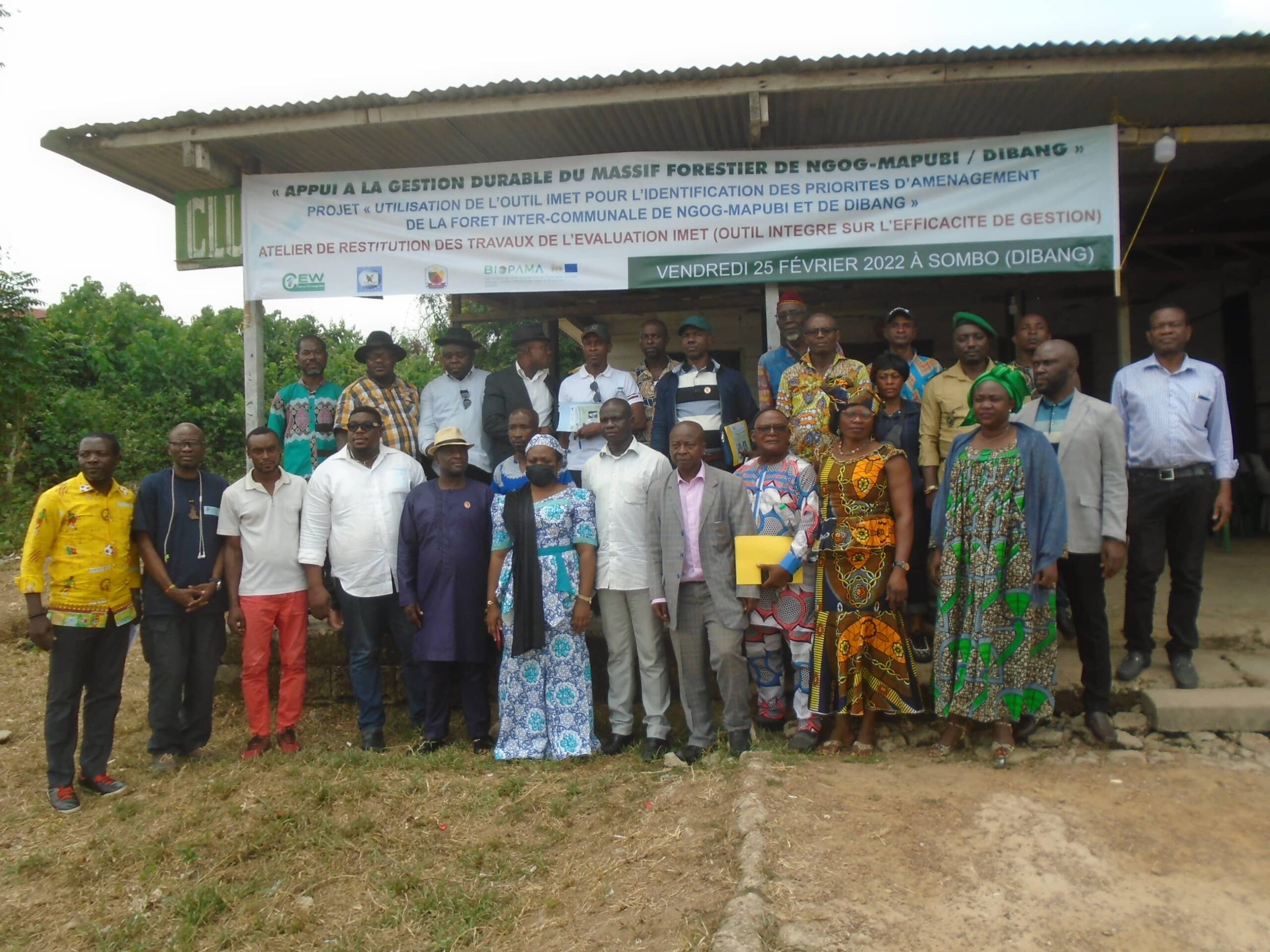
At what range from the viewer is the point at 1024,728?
175 inches

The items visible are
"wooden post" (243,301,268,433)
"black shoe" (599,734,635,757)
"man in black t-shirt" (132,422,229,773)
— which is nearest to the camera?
"man in black t-shirt" (132,422,229,773)

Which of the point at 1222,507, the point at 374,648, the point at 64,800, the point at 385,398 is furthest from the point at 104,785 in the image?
the point at 1222,507

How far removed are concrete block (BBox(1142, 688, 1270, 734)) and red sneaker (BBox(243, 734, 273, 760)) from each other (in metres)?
4.64

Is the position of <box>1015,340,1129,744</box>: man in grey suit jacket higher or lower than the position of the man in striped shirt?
lower

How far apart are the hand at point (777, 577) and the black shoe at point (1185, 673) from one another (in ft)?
6.61

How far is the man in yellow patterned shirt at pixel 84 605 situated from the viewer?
4.66m

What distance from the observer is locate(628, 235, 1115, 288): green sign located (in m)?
5.74

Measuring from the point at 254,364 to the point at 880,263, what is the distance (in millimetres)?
4245

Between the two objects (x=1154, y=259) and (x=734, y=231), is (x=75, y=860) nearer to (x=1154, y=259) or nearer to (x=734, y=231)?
(x=734, y=231)

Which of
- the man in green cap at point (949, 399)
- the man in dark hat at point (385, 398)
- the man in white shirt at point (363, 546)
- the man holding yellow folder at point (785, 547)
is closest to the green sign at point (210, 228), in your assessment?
the man in dark hat at point (385, 398)

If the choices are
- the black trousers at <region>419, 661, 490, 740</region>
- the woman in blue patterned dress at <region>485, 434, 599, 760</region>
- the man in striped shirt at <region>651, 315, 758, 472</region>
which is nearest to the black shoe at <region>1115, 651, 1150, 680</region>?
the man in striped shirt at <region>651, 315, 758, 472</region>

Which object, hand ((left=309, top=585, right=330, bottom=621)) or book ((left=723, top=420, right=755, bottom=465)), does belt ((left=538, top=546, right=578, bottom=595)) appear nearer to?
book ((left=723, top=420, right=755, bottom=465))

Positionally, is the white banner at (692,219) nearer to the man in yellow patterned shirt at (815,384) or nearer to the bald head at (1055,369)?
the man in yellow patterned shirt at (815,384)

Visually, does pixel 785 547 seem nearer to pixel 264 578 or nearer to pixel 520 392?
pixel 520 392
